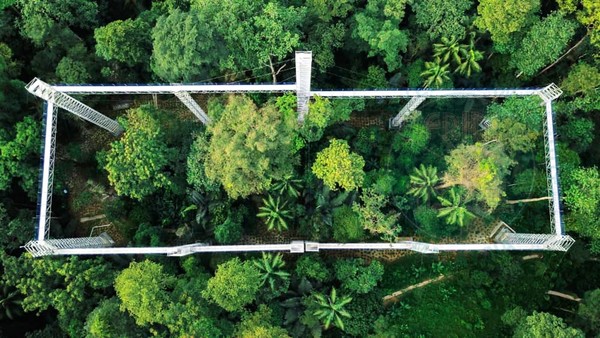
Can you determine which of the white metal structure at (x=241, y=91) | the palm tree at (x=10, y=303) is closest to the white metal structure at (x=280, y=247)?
the white metal structure at (x=241, y=91)

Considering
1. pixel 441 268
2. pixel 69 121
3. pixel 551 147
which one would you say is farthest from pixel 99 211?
pixel 551 147

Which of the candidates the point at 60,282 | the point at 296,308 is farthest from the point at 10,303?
the point at 296,308

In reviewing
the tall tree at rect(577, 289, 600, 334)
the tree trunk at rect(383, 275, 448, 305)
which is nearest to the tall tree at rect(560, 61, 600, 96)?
the tall tree at rect(577, 289, 600, 334)

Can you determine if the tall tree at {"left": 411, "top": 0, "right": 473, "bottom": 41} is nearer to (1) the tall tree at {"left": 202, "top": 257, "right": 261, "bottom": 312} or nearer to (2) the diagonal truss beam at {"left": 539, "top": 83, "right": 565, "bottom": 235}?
(2) the diagonal truss beam at {"left": 539, "top": 83, "right": 565, "bottom": 235}

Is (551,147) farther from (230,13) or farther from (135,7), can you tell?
(135,7)

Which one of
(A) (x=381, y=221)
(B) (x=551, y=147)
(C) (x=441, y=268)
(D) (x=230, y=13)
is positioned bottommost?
(C) (x=441, y=268)

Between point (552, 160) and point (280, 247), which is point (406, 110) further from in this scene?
point (280, 247)
